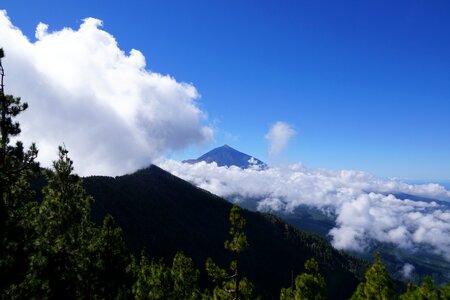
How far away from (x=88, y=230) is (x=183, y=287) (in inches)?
903

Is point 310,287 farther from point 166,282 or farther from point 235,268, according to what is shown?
point 166,282

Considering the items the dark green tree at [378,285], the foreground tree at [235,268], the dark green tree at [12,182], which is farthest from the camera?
the dark green tree at [378,285]

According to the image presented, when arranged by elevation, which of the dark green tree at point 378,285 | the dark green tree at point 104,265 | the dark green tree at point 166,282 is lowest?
the dark green tree at point 378,285

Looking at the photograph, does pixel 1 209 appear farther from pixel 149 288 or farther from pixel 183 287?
pixel 183 287

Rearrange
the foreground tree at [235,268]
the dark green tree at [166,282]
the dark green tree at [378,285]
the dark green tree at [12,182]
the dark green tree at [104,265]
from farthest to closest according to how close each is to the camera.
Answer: the dark green tree at [378,285]
the dark green tree at [166,282]
the dark green tree at [104,265]
the foreground tree at [235,268]
the dark green tree at [12,182]

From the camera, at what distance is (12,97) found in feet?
65.0

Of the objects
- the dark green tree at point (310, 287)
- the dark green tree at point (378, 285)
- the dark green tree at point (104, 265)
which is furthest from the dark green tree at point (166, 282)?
the dark green tree at point (378, 285)

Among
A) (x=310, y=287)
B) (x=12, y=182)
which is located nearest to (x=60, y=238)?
(x=12, y=182)

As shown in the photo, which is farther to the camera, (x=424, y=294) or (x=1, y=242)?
(x=424, y=294)

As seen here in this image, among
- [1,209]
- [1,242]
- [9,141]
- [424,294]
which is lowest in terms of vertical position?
[424,294]

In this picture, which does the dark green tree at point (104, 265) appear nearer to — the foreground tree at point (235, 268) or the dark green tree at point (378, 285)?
the foreground tree at point (235, 268)

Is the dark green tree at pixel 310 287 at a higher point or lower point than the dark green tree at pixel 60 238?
lower

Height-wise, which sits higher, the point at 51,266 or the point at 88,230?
the point at 88,230

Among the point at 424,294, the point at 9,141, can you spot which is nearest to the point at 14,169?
the point at 9,141
